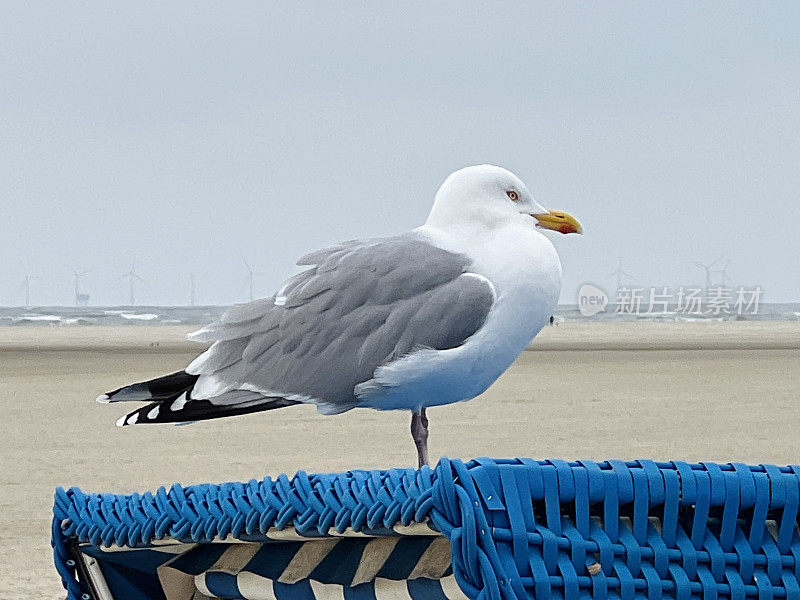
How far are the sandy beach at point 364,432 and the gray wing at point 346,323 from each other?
1.17 m

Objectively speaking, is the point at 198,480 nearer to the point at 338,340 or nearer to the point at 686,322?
the point at 338,340

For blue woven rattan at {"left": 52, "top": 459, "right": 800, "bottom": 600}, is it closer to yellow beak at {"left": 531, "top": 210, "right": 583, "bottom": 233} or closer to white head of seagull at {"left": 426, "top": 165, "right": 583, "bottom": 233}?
white head of seagull at {"left": 426, "top": 165, "right": 583, "bottom": 233}

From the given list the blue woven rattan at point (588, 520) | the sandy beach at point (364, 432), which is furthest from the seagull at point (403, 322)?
the blue woven rattan at point (588, 520)

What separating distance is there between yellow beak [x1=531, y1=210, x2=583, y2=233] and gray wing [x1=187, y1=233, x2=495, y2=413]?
0.89ft

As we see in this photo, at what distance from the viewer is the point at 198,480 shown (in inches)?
249

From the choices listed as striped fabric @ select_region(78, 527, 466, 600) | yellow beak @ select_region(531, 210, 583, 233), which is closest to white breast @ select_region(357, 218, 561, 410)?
yellow beak @ select_region(531, 210, 583, 233)

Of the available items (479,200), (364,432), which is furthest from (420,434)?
→ (364,432)

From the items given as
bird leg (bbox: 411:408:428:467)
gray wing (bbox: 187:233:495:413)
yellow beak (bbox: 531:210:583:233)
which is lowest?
bird leg (bbox: 411:408:428:467)

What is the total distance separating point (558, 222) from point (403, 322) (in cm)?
48

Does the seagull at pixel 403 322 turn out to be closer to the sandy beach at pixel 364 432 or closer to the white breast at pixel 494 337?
the white breast at pixel 494 337

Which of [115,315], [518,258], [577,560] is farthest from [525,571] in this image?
[115,315]

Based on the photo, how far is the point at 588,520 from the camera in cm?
75

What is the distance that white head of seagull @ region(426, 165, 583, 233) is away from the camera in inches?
93.0

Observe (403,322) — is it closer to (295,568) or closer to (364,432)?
(295,568)
